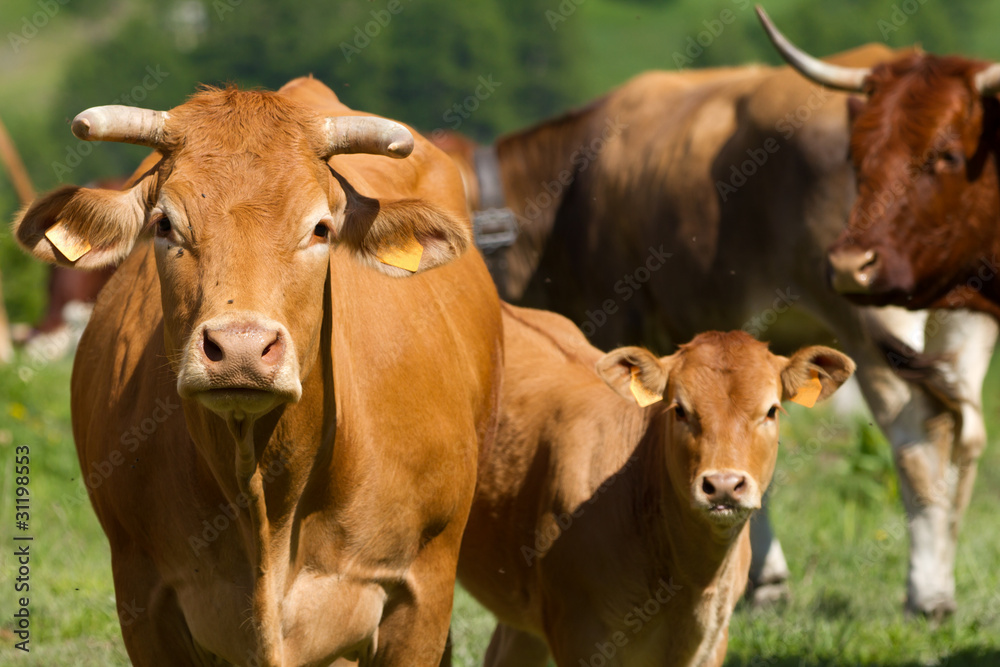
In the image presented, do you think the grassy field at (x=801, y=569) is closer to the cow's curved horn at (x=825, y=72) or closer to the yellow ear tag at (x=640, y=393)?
the yellow ear tag at (x=640, y=393)

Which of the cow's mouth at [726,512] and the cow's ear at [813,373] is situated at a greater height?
the cow's ear at [813,373]

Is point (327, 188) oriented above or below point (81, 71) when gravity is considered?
above

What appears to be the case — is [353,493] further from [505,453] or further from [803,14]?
[803,14]

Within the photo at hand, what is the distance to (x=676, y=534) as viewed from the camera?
484cm

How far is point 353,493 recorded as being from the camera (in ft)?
12.6

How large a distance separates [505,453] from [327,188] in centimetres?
244

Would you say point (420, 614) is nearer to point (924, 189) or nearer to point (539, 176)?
point (924, 189)

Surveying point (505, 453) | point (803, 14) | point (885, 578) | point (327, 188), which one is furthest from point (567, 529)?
point (803, 14)

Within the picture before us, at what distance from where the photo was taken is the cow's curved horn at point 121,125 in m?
3.28

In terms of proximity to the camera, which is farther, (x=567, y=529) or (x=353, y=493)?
(x=567, y=529)

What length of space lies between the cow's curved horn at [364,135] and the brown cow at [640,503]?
146cm
